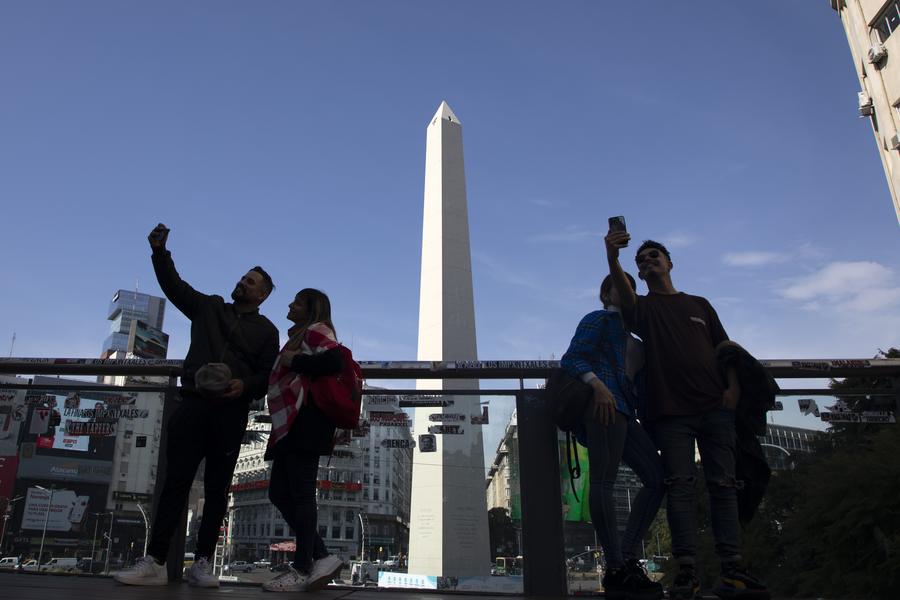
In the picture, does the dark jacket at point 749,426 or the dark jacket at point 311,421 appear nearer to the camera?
the dark jacket at point 749,426

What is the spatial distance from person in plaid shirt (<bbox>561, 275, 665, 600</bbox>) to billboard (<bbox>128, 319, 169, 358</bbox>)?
7844 cm

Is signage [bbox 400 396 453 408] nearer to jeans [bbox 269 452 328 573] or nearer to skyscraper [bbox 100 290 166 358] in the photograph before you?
jeans [bbox 269 452 328 573]

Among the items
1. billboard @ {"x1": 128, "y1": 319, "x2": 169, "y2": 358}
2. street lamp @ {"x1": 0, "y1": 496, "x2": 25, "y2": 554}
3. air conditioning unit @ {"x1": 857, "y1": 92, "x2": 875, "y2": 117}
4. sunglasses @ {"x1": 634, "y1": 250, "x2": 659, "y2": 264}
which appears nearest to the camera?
sunglasses @ {"x1": 634, "y1": 250, "x2": 659, "y2": 264}

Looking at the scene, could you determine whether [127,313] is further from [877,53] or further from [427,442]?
[427,442]

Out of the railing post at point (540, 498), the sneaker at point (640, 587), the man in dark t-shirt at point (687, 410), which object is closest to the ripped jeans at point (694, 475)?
the man in dark t-shirt at point (687, 410)

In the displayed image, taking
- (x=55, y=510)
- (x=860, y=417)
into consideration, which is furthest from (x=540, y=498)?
(x=55, y=510)

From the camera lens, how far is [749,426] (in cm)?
264

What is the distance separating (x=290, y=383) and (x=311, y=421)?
0.19 m

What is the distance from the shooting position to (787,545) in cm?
312

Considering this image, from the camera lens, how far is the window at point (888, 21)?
55.2ft

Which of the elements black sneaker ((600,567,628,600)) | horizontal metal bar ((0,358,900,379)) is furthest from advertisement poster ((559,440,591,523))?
black sneaker ((600,567,628,600))

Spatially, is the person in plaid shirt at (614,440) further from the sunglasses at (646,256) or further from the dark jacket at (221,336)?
the dark jacket at (221,336)

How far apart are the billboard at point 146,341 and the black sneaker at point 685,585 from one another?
78.9 metres

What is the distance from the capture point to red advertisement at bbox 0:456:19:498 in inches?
135
